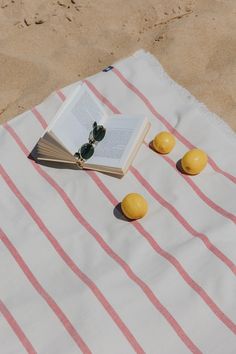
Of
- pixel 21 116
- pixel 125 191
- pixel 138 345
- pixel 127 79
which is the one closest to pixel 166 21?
pixel 127 79

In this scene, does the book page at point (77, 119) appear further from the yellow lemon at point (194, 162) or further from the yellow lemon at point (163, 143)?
the yellow lemon at point (194, 162)

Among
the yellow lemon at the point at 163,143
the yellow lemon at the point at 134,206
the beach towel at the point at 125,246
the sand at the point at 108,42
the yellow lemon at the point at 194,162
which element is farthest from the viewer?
the sand at the point at 108,42

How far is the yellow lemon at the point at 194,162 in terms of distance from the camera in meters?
2.21

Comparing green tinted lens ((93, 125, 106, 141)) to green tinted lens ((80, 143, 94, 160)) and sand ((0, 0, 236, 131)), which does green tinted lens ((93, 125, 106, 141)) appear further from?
sand ((0, 0, 236, 131))

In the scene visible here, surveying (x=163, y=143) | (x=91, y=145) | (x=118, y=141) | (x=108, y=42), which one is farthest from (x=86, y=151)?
(x=108, y=42)

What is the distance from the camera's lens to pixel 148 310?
6.07 feet

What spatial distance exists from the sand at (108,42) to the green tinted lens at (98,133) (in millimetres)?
589

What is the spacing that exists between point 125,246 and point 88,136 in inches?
22.8

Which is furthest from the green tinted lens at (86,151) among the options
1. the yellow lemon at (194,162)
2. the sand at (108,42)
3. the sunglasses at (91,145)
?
the sand at (108,42)

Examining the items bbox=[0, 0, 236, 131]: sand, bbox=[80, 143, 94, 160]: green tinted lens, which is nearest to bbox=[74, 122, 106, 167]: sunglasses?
bbox=[80, 143, 94, 160]: green tinted lens

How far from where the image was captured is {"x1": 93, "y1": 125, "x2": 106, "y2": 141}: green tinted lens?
2374 millimetres

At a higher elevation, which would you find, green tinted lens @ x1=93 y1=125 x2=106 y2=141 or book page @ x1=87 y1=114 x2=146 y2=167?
green tinted lens @ x1=93 y1=125 x2=106 y2=141

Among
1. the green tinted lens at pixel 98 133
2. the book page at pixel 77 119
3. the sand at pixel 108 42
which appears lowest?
the green tinted lens at pixel 98 133

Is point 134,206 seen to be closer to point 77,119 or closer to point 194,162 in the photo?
point 194,162
